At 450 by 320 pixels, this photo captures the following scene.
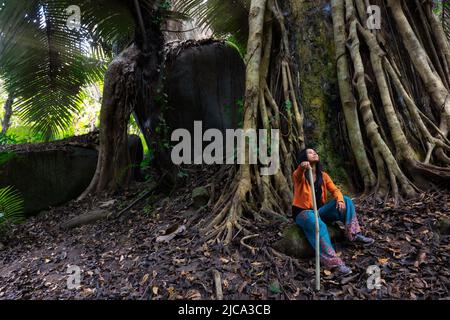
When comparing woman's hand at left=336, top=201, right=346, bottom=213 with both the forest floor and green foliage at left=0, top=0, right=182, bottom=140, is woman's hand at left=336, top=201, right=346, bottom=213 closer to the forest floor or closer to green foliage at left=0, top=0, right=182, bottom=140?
the forest floor

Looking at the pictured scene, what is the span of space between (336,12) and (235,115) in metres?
2.25

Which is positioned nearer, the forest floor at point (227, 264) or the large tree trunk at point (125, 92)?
the forest floor at point (227, 264)

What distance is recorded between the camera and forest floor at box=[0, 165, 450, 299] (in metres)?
2.34

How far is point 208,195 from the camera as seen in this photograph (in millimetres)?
3891

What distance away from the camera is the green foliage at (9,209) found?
14.6 ft

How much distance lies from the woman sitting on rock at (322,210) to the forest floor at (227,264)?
4.2 inches

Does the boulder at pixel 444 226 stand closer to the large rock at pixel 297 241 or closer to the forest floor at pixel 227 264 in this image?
the forest floor at pixel 227 264

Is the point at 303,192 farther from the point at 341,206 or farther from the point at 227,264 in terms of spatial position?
the point at 227,264

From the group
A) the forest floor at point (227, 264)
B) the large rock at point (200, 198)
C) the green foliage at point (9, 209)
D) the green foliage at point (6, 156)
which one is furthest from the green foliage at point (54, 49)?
the forest floor at point (227, 264)

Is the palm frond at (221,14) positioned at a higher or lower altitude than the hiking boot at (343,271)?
higher

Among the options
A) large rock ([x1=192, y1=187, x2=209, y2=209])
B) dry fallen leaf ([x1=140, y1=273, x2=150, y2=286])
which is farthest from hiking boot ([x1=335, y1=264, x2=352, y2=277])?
large rock ([x1=192, y1=187, x2=209, y2=209])
